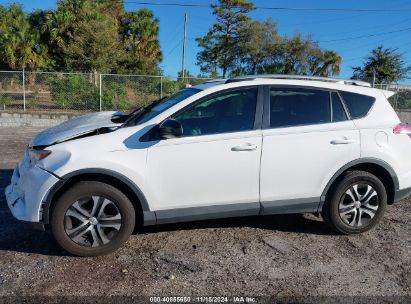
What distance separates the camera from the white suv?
3.88 meters

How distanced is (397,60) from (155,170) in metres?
35.6

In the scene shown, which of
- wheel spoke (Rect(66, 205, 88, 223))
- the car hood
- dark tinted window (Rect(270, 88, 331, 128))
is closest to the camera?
wheel spoke (Rect(66, 205, 88, 223))

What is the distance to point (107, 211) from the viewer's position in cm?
397

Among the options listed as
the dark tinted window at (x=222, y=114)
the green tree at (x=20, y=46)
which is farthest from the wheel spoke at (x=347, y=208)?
the green tree at (x=20, y=46)

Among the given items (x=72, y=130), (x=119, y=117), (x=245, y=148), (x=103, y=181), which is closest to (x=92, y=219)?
(x=103, y=181)

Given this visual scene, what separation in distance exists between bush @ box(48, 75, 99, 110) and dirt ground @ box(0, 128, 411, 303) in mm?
Result: 11552

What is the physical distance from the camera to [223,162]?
409cm

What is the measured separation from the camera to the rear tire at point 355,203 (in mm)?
4473

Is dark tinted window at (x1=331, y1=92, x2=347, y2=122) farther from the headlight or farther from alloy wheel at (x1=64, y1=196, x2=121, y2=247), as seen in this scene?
the headlight

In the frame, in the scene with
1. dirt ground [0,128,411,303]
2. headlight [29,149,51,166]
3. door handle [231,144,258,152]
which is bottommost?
dirt ground [0,128,411,303]

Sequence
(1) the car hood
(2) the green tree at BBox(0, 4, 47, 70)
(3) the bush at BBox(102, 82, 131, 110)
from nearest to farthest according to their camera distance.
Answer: (1) the car hood, (3) the bush at BBox(102, 82, 131, 110), (2) the green tree at BBox(0, 4, 47, 70)

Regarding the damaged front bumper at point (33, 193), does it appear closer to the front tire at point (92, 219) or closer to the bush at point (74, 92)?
the front tire at point (92, 219)

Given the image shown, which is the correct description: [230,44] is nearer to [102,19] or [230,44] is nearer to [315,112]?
[102,19]

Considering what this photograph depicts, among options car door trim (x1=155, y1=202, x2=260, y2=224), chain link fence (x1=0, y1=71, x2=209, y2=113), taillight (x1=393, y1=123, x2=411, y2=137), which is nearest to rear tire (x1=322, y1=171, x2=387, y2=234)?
taillight (x1=393, y1=123, x2=411, y2=137)
